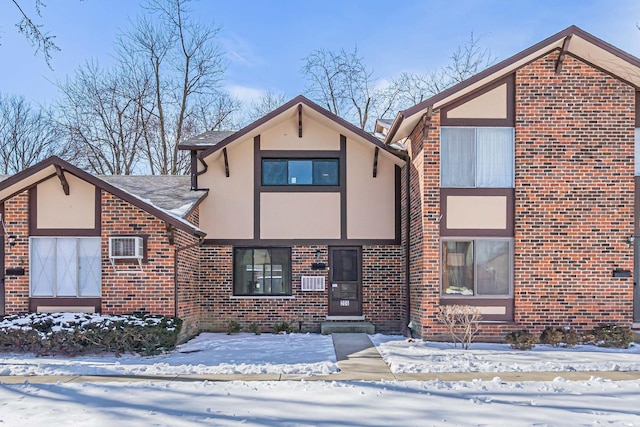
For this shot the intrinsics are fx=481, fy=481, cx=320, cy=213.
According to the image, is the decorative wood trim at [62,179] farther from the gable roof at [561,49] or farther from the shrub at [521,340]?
the shrub at [521,340]

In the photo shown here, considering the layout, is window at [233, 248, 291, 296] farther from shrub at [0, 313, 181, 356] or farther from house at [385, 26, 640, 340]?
house at [385, 26, 640, 340]

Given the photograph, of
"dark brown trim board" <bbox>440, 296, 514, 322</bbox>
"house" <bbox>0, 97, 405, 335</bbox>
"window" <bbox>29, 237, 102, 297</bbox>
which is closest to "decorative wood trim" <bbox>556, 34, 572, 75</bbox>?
"house" <bbox>0, 97, 405, 335</bbox>

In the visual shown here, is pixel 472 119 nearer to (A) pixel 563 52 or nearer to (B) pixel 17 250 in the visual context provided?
(A) pixel 563 52

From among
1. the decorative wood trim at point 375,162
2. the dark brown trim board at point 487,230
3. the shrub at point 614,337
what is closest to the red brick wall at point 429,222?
the dark brown trim board at point 487,230

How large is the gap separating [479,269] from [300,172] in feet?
16.8

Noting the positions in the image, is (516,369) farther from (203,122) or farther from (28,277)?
(203,122)

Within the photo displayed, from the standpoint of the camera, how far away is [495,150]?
420 inches

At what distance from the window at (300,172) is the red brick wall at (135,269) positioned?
10.9 ft

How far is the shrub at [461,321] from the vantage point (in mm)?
9953

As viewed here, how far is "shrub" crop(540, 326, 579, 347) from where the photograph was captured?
394 inches

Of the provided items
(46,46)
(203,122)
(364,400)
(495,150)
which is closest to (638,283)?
(495,150)

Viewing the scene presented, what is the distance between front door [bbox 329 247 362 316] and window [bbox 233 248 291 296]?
1.16 metres

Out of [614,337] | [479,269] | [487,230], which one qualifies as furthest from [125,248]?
[614,337]

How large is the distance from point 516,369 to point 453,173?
441 cm
